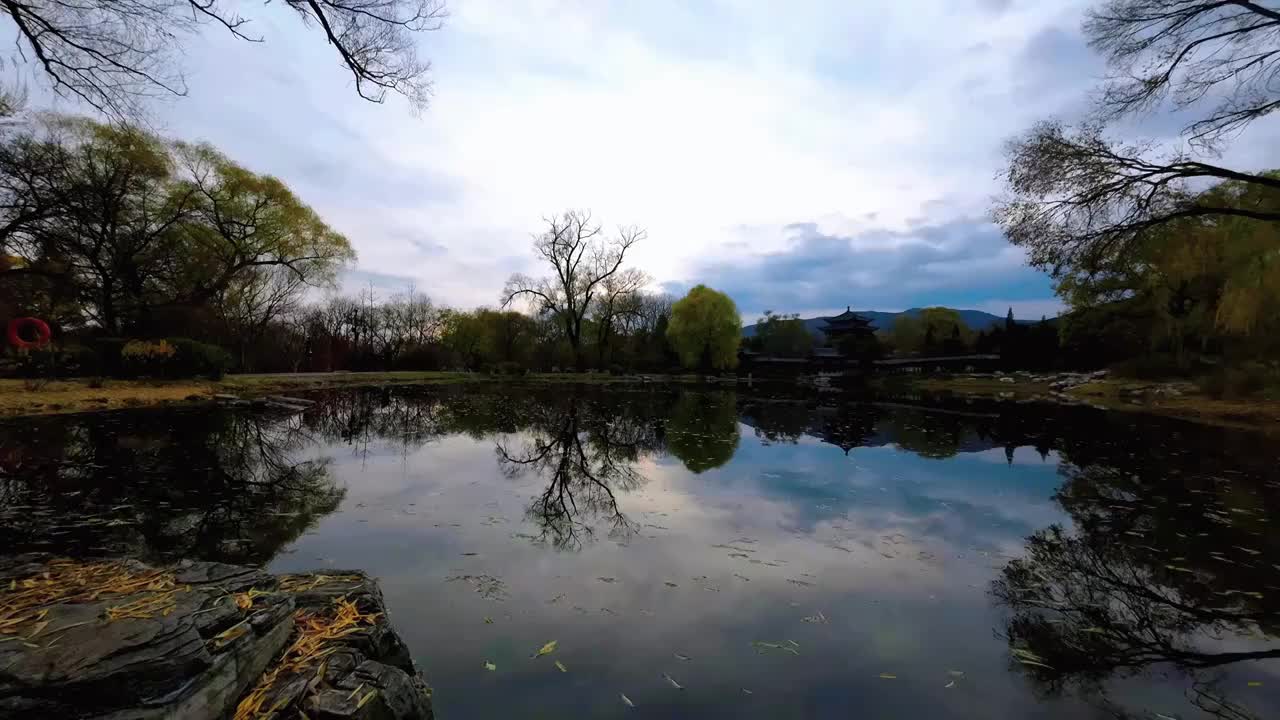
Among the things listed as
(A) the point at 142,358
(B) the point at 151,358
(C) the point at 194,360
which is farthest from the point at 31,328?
(C) the point at 194,360

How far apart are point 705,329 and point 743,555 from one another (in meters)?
48.9

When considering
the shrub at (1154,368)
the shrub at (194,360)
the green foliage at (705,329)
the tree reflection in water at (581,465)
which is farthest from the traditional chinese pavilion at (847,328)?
the shrub at (194,360)

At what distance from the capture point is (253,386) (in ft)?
76.0

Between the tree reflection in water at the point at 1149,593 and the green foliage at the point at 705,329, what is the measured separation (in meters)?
46.4

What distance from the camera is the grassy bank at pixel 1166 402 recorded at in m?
17.5

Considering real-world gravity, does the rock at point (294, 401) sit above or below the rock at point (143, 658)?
below

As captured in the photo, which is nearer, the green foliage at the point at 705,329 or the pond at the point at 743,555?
the pond at the point at 743,555

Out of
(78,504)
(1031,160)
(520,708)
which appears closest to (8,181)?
(78,504)

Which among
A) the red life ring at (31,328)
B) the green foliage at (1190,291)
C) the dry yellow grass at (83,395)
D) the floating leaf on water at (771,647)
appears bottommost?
the floating leaf on water at (771,647)

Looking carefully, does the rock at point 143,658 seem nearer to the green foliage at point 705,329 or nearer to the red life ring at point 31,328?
the red life ring at point 31,328

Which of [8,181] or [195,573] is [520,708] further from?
[8,181]

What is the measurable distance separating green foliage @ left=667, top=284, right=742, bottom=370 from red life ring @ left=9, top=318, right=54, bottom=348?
44.4 metres

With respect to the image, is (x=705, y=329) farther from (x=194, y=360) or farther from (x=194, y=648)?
(x=194, y=648)

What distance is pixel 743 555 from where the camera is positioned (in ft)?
17.7
